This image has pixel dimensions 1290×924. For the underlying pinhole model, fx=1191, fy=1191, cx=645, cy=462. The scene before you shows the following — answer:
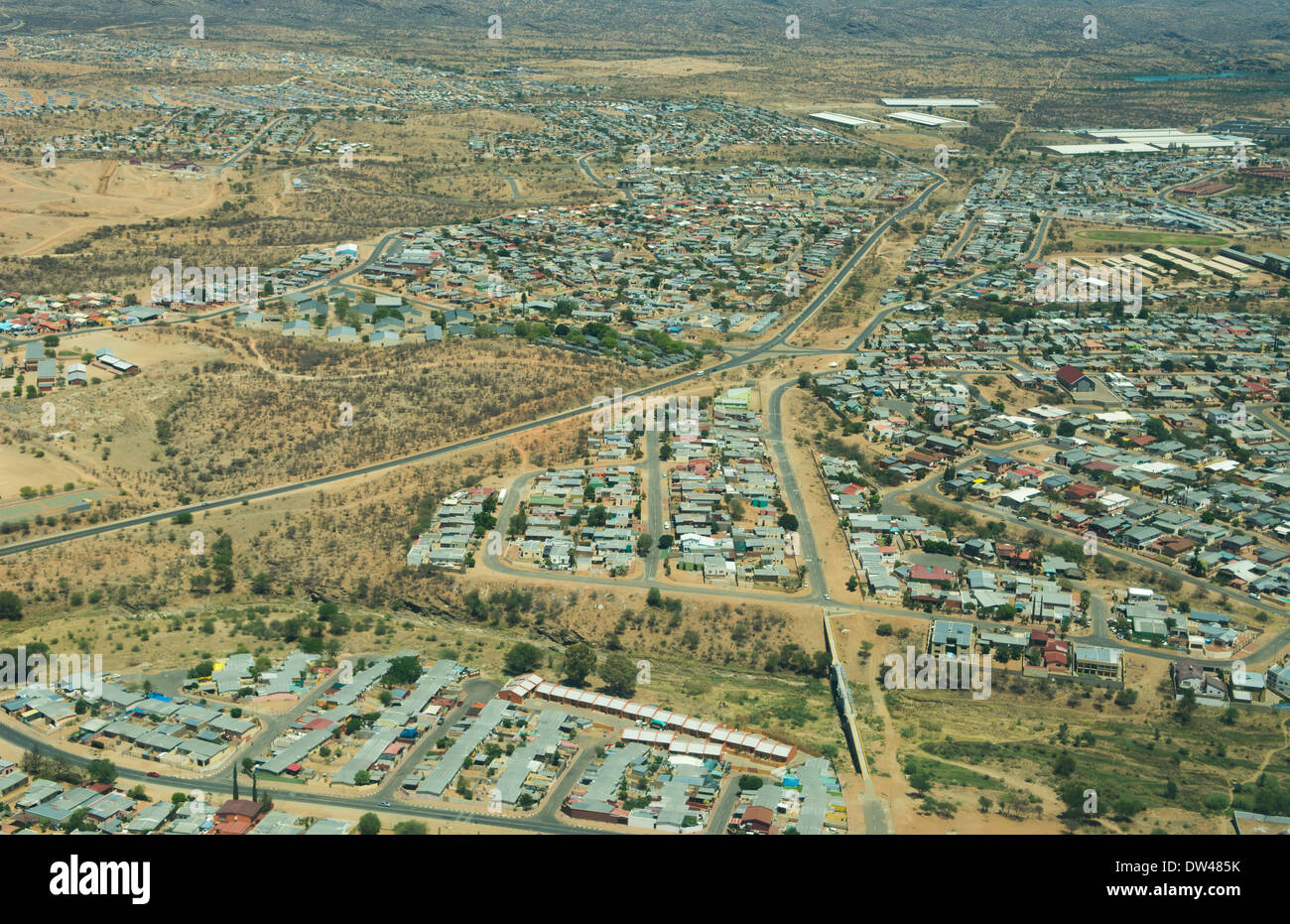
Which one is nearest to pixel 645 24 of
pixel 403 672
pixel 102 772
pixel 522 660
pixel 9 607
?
pixel 9 607

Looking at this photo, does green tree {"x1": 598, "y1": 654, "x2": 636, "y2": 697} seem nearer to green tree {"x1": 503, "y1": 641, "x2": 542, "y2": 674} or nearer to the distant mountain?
green tree {"x1": 503, "y1": 641, "x2": 542, "y2": 674}

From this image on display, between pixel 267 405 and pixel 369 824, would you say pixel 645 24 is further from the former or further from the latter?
pixel 369 824

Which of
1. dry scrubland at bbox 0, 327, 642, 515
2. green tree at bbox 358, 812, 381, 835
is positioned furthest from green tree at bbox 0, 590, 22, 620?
green tree at bbox 358, 812, 381, 835

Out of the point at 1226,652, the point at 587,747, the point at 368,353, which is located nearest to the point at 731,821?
the point at 587,747

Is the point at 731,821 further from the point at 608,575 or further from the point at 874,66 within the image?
the point at 874,66

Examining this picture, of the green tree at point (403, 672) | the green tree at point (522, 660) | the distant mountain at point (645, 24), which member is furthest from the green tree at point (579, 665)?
the distant mountain at point (645, 24)
